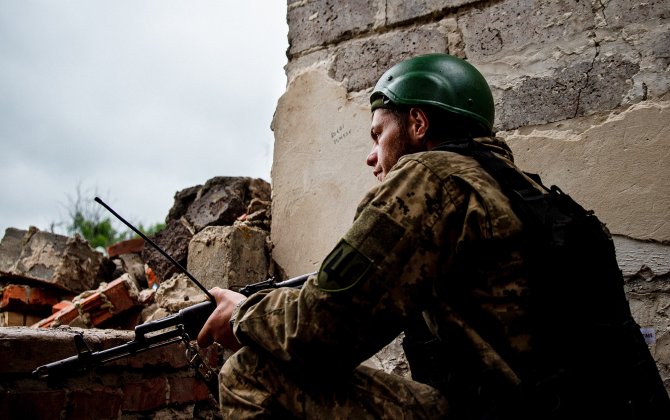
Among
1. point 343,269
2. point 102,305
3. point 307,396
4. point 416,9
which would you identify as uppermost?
point 416,9

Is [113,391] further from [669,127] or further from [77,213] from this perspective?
[77,213]

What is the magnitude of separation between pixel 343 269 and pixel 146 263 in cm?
232

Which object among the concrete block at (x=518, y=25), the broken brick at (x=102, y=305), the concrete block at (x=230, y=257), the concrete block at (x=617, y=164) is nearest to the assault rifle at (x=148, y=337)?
the concrete block at (x=230, y=257)

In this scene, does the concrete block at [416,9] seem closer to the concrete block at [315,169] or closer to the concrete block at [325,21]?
the concrete block at [325,21]

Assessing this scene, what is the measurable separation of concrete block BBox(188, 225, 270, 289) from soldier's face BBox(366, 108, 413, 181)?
1.01 meters

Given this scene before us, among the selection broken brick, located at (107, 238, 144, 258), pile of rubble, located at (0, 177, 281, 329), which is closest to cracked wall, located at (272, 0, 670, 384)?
pile of rubble, located at (0, 177, 281, 329)

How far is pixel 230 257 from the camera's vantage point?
96.1 inches

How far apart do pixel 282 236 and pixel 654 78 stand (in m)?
1.58

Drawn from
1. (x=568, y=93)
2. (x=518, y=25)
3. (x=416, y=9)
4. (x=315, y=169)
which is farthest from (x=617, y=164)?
(x=315, y=169)

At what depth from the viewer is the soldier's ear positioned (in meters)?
1.54

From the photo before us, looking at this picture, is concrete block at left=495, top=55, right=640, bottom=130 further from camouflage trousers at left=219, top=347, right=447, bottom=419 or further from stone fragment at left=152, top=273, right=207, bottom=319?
stone fragment at left=152, top=273, right=207, bottom=319

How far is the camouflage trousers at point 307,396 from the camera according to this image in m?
1.17

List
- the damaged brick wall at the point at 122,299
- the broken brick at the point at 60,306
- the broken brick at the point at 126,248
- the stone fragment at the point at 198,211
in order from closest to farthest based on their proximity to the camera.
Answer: the damaged brick wall at the point at 122,299 < the stone fragment at the point at 198,211 < the broken brick at the point at 60,306 < the broken brick at the point at 126,248

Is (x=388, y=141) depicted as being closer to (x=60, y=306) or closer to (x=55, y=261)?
(x=60, y=306)
